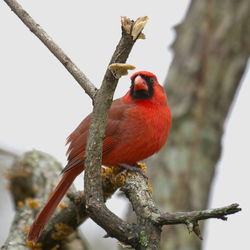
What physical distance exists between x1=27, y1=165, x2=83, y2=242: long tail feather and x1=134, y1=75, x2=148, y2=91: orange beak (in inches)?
30.1

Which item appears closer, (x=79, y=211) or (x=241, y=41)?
(x=79, y=211)

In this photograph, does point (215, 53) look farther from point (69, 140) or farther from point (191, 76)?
point (69, 140)

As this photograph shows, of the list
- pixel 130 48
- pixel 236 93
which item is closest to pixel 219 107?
pixel 236 93

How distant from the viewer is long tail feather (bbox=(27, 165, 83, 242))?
4.22m

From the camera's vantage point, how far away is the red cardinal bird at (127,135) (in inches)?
172

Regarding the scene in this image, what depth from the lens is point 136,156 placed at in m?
4.48

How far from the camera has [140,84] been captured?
472 cm

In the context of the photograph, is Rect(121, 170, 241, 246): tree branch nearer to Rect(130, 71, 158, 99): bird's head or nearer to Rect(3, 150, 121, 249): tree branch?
Rect(3, 150, 121, 249): tree branch

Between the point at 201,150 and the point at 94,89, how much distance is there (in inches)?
117

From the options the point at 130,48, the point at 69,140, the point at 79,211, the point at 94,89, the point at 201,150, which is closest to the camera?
the point at 130,48

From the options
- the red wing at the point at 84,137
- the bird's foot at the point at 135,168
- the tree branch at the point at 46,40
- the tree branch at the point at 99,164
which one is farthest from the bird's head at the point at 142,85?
the tree branch at the point at 99,164

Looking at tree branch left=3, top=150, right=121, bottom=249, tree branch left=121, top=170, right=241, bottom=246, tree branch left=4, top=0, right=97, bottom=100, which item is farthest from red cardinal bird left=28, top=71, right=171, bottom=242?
tree branch left=4, top=0, right=97, bottom=100

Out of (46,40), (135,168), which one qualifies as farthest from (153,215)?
(46,40)

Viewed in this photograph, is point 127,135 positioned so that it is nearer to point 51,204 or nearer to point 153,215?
point 51,204
